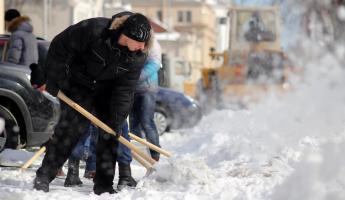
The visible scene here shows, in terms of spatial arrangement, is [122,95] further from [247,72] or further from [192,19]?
[192,19]

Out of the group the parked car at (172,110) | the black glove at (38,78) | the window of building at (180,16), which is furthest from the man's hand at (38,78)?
the window of building at (180,16)

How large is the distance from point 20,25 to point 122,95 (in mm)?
3086

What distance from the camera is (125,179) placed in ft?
21.4

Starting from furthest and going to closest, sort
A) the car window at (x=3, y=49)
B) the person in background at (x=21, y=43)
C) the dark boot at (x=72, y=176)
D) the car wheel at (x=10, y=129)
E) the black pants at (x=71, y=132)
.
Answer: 1. the car window at (x=3, y=49)
2. the person in background at (x=21, y=43)
3. the car wheel at (x=10, y=129)
4. the dark boot at (x=72, y=176)
5. the black pants at (x=71, y=132)

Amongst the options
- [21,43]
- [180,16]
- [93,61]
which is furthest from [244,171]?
[180,16]

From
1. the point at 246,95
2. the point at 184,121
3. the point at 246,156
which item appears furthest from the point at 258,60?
the point at 246,156

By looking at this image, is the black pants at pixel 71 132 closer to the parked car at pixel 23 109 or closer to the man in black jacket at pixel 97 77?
the man in black jacket at pixel 97 77

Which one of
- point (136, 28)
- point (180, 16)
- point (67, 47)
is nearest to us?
point (136, 28)

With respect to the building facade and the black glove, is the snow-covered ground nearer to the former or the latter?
the black glove

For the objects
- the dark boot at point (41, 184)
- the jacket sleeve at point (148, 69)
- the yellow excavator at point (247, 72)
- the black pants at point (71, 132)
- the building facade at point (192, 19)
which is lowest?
the building facade at point (192, 19)

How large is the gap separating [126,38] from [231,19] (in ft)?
63.0

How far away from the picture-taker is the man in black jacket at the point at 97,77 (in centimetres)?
561

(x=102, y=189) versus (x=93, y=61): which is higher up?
(x=93, y=61)

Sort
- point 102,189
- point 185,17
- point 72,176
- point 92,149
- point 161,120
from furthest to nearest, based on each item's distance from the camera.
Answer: point 185,17 < point 161,120 < point 92,149 < point 72,176 < point 102,189
